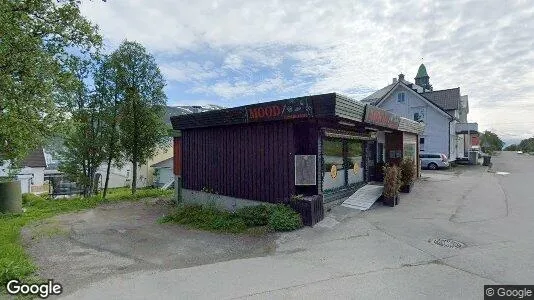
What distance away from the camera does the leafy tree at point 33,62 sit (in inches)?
376

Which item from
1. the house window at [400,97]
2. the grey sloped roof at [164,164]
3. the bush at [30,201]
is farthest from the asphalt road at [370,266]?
the grey sloped roof at [164,164]

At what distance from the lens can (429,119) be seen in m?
34.5

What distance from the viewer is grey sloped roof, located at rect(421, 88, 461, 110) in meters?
35.8

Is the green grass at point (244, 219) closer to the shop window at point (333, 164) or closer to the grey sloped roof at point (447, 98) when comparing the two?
the shop window at point (333, 164)

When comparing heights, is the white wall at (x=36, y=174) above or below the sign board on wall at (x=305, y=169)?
below

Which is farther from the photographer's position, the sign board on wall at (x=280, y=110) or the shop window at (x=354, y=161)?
the shop window at (x=354, y=161)

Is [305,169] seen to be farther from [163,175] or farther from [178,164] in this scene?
[163,175]

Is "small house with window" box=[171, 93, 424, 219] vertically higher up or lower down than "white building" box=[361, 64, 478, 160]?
lower down

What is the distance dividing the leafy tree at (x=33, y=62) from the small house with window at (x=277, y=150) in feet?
16.4

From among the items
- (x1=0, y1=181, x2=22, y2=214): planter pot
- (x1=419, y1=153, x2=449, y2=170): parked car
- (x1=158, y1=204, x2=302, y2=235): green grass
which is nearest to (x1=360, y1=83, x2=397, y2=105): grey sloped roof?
(x1=419, y1=153, x2=449, y2=170): parked car

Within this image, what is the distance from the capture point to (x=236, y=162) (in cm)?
1242
